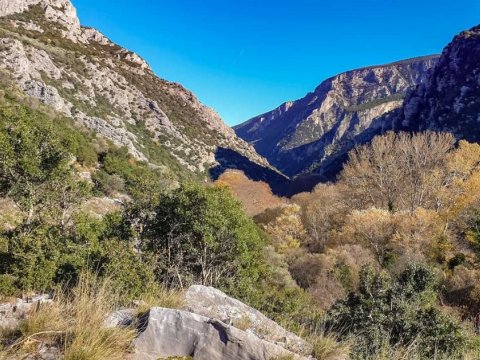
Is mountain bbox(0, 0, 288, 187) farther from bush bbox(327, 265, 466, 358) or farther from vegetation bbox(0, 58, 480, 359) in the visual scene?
bush bbox(327, 265, 466, 358)

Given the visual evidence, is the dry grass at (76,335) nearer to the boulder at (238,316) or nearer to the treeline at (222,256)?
the boulder at (238,316)

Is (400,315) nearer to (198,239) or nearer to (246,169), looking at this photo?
(198,239)

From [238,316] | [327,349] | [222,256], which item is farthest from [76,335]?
[222,256]

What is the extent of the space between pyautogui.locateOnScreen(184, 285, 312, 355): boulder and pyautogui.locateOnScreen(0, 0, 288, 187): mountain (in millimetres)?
42578

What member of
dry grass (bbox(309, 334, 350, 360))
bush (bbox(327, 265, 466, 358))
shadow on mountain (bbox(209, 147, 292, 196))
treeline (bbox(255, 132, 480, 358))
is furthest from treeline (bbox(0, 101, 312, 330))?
shadow on mountain (bbox(209, 147, 292, 196))

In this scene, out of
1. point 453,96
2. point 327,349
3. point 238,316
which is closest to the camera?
point 327,349

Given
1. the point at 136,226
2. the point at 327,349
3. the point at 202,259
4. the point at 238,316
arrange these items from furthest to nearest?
the point at 136,226 < the point at 202,259 < the point at 238,316 < the point at 327,349

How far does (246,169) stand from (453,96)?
2516 inches

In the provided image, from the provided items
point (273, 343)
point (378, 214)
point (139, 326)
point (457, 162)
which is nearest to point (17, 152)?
point (139, 326)

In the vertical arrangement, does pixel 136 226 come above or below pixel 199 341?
below

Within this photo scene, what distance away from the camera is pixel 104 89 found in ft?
210

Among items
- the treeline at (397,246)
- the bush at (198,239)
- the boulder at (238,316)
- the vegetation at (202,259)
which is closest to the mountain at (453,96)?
the treeline at (397,246)

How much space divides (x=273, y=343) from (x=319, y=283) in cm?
2074

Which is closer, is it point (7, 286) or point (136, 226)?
point (7, 286)
